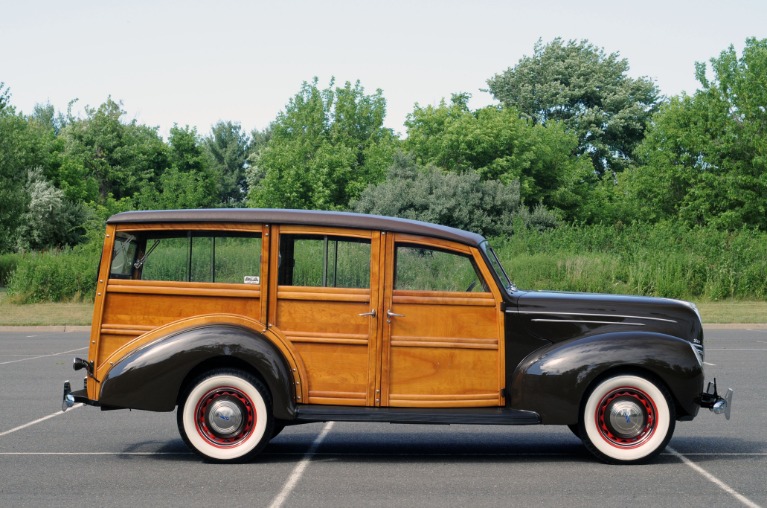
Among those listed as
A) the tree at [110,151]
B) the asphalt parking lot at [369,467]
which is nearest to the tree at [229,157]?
the tree at [110,151]

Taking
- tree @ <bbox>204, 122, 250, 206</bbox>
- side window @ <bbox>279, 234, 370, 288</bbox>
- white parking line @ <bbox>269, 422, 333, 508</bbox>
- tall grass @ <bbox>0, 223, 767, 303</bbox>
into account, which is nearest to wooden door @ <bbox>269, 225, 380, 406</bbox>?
side window @ <bbox>279, 234, 370, 288</bbox>

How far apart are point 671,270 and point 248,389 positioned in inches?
905

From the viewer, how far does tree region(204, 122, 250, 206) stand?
100688 millimetres

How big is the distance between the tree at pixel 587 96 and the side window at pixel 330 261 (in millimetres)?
57787

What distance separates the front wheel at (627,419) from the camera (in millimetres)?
7410

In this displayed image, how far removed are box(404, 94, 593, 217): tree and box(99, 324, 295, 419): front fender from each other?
42608 mm

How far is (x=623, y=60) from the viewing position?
65.0 m

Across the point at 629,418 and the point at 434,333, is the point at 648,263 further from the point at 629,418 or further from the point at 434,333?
the point at 434,333

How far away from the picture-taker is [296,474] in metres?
7.14

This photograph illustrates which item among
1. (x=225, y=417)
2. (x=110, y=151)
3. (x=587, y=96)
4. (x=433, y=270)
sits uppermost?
(x=587, y=96)

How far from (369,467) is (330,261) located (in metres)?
1.65

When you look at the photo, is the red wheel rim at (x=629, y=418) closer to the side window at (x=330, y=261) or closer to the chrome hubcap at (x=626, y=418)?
the chrome hubcap at (x=626, y=418)

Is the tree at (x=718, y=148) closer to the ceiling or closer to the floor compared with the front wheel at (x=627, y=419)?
closer to the ceiling

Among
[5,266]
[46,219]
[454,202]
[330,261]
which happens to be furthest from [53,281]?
[46,219]
